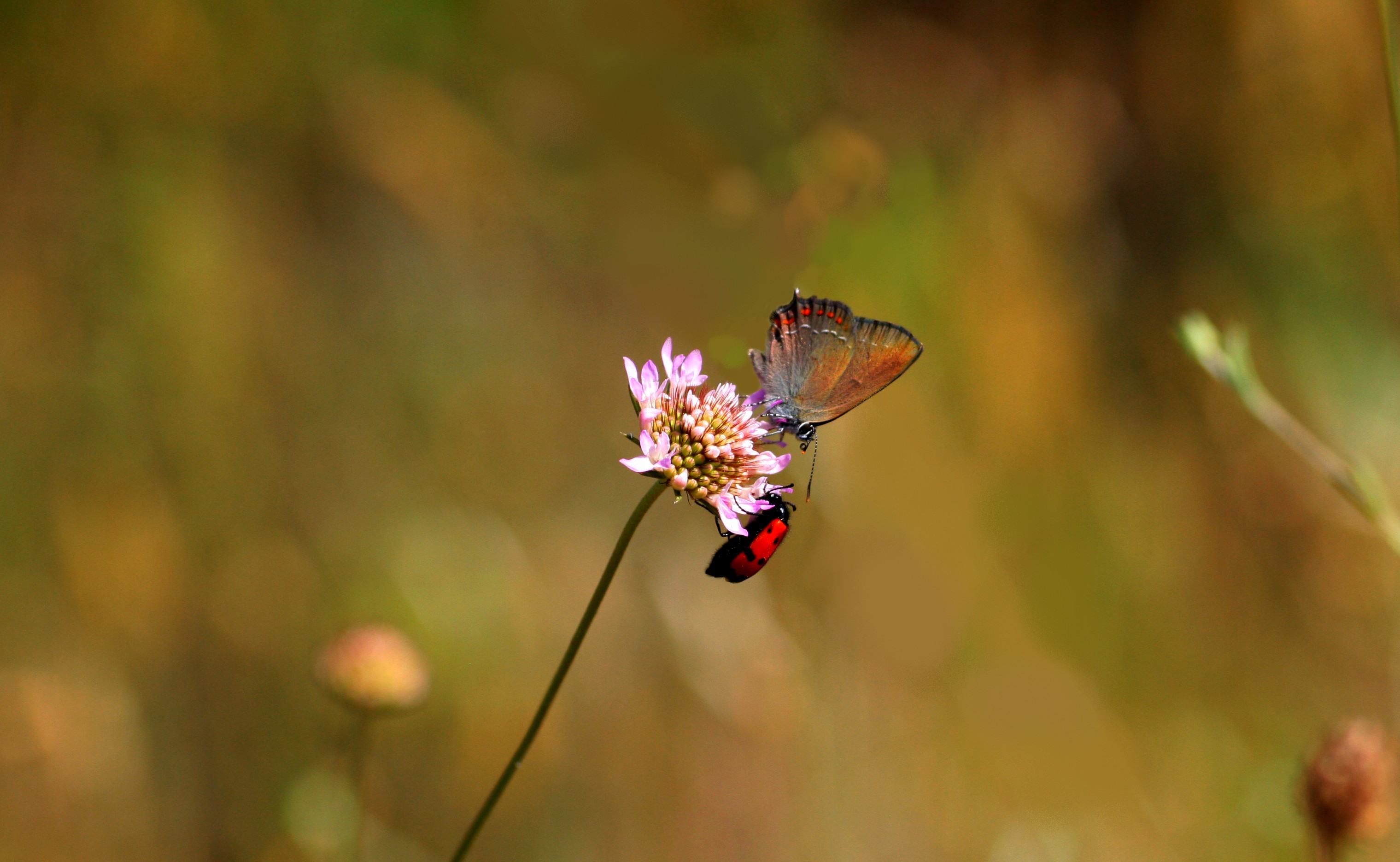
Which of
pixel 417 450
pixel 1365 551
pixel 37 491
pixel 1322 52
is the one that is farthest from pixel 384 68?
pixel 1365 551

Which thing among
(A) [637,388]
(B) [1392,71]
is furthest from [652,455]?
(B) [1392,71]

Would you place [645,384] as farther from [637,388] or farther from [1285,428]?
[1285,428]

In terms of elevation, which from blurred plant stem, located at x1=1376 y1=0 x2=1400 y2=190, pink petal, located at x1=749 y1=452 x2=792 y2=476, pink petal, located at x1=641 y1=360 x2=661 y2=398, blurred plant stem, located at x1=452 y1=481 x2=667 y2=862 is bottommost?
blurred plant stem, located at x1=452 y1=481 x2=667 y2=862

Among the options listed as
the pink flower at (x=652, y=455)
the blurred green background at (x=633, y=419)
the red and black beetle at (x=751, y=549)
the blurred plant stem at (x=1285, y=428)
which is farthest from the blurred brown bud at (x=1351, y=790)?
the pink flower at (x=652, y=455)

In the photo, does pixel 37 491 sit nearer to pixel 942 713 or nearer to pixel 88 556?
pixel 88 556

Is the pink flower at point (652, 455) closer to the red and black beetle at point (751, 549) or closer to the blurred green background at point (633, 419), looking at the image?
the red and black beetle at point (751, 549)

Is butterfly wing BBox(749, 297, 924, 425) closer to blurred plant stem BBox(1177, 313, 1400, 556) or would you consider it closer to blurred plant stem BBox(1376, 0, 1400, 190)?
blurred plant stem BBox(1177, 313, 1400, 556)

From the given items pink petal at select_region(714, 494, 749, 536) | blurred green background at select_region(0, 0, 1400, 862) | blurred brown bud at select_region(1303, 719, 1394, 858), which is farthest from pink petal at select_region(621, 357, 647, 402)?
blurred brown bud at select_region(1303, 719, 1394, 858)
